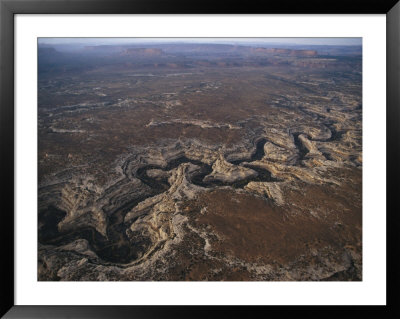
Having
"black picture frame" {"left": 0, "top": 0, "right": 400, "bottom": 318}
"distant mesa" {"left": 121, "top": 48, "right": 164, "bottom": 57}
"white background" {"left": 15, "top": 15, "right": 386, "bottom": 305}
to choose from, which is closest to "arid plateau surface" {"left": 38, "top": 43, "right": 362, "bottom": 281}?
"white background" {"left": 15, "top": 15, "right": 386, "bottom": 305}

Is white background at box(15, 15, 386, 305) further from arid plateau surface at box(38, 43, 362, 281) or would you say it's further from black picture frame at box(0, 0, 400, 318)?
arid plateau surface at box(38, 43, 362, 281)

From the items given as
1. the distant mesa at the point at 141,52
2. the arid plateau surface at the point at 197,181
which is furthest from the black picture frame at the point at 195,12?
the distant mesa at the point at 141,52

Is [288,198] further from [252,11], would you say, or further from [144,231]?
[252,11]

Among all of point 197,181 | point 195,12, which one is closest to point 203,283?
point 195,12

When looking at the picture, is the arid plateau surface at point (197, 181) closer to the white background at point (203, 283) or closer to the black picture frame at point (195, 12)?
the white background at point (203, 283)

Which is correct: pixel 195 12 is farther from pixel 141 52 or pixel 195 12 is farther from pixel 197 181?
pixel 141 52

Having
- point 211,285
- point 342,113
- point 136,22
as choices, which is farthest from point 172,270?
point 342,113

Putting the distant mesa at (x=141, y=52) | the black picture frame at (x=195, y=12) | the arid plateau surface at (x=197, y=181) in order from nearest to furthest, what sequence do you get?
the black picture frame at (x=195, y=12) → the arid plateau surface at (x=197, y=181) → the distant mesa at (x=141, y=52)

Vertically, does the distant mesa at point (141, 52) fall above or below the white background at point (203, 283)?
above
